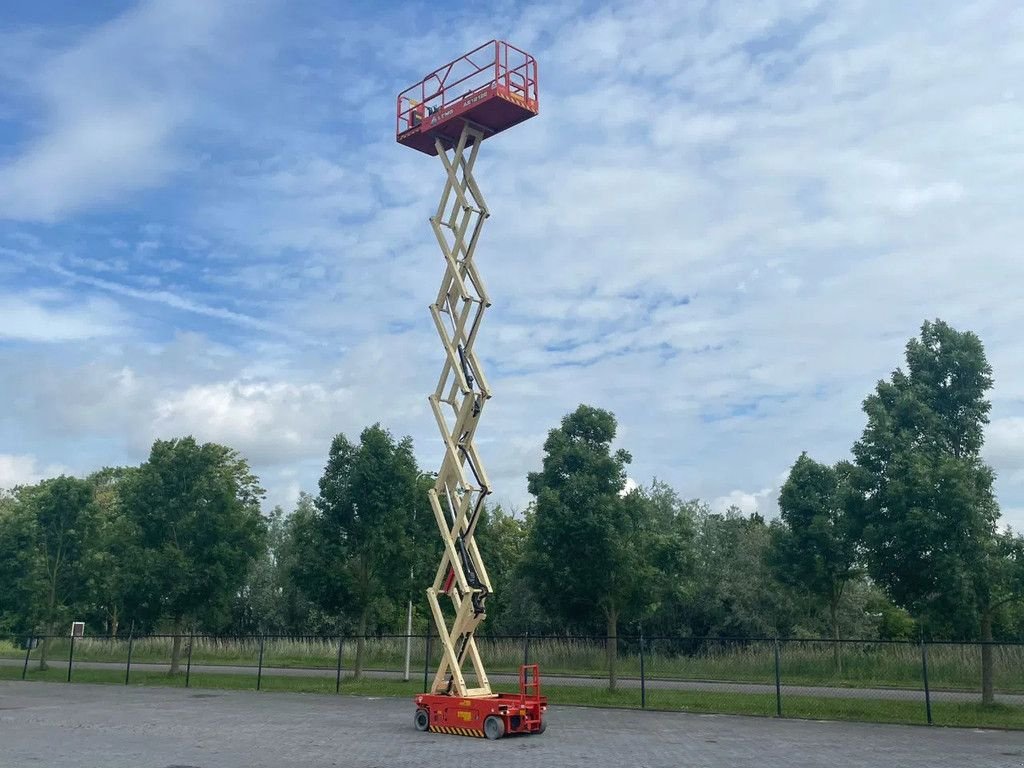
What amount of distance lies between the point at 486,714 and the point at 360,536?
42.8 feet

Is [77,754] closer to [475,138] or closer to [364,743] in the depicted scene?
[364,743]

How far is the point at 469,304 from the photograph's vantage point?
18.5m

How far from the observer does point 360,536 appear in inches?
1115

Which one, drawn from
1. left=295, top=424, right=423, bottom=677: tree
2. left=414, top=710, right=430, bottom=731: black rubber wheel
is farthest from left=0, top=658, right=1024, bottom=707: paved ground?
left=414, top=710, right=430, bottom=731: black rubber wheel

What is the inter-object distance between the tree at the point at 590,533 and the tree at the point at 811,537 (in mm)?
7819

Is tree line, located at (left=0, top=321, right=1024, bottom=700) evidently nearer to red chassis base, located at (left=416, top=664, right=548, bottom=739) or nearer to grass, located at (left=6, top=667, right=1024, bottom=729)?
grass, located at (left=6, top=667, right=1024, bottom=729)

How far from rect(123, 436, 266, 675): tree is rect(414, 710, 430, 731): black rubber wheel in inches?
603

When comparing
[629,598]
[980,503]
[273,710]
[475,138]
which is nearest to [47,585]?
[273,710]

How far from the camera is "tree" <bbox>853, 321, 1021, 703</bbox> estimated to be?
19.0 m

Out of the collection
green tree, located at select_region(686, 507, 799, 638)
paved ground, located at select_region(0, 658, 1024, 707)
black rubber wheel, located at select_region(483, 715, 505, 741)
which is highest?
green tree, located at select_region(686, 507, 799, 638)

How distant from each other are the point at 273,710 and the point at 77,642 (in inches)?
1319

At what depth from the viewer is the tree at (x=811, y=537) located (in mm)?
30703

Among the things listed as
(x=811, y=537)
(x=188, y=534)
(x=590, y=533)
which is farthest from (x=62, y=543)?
(x=811, y=537)

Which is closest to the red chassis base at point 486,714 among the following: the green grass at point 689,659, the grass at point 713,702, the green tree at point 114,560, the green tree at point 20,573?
the grass at point 713,702
